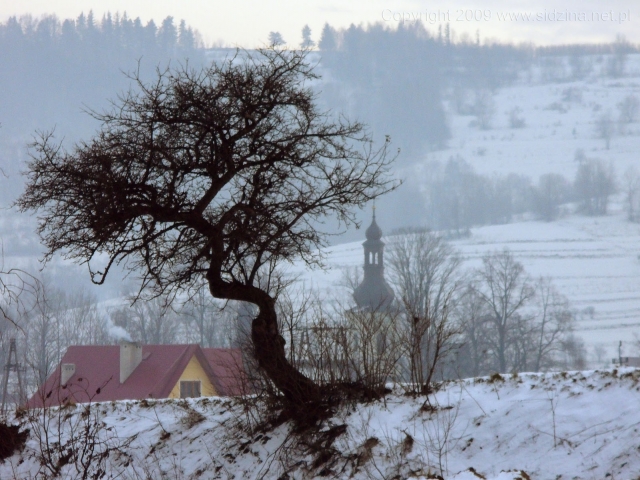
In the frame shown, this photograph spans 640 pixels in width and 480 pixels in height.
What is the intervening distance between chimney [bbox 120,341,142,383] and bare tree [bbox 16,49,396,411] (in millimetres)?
24050

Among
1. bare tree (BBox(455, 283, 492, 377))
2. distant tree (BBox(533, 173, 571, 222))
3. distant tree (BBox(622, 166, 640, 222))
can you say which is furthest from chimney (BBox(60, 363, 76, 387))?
distant tree (BBox(533, 173, 571, 222))

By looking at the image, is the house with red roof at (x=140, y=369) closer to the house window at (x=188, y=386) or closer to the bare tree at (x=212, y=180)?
the house window at (x=188, y=386)

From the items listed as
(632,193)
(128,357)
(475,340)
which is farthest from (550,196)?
(128,357)

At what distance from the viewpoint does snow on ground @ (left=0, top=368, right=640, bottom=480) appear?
7234 millimetres

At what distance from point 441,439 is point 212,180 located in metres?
3.99

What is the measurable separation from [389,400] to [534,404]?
1716mm

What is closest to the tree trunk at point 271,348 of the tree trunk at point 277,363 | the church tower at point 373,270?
the tree trunk at point 277,363

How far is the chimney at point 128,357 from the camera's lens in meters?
33.3

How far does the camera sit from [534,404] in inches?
322

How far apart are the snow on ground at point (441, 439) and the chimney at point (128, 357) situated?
904 inches

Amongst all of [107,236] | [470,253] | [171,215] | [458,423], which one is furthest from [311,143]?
[470,253]

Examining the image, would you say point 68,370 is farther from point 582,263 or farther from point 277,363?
point 582,263

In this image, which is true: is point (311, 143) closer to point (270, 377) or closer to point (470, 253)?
point (270, 377)

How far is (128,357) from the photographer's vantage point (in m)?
33.6
